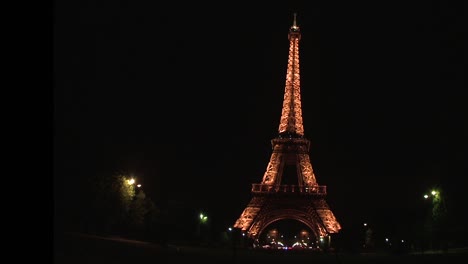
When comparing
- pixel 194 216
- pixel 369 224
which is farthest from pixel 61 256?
pixel 369 224

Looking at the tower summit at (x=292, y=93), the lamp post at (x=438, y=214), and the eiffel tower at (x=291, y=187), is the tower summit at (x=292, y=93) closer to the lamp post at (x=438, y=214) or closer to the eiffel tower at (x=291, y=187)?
the eiffel tower at (x=291, y=187)

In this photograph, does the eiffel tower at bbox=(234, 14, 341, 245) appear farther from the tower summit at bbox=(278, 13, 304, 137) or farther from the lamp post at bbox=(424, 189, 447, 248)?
the lamp post at bbox=(424, 189, 447, 248)

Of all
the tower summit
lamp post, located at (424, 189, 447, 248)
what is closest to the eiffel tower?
the tower summit

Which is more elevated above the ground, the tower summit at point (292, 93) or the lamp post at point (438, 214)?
the tower summit at point (292, 93)

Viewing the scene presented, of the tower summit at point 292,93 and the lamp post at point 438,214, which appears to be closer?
the lamp post at point 438,214

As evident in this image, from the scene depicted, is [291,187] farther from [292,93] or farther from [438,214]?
[438,214]

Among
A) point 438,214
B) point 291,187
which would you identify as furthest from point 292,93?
point 438,214

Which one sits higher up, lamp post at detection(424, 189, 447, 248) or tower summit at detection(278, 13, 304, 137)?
tower summit at detection(278, 13, 304, 137)

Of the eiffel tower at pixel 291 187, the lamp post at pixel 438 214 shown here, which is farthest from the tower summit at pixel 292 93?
the lamp post at pixel 438 214
